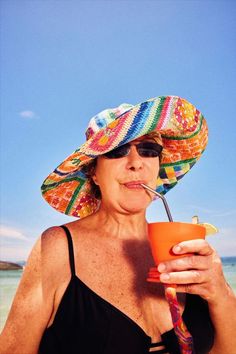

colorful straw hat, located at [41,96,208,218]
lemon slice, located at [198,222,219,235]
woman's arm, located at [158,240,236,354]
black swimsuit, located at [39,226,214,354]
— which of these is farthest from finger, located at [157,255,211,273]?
colorful straw hat, located at [41,96,208,218]

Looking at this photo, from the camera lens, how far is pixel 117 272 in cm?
246

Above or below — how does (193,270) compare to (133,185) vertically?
below

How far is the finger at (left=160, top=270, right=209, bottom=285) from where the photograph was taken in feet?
5.19

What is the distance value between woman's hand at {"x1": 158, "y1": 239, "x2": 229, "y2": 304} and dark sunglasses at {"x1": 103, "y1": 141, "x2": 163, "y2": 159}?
3.33ft

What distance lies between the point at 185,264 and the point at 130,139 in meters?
1.03

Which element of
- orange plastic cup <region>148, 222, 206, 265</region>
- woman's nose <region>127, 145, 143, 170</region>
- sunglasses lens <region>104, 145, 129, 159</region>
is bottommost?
orange plastic cup <region>148, 222, 206, 265</region>

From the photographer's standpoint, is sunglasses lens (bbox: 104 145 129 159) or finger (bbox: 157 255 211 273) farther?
sunglasses lens (bbox: 104 145 129 159)

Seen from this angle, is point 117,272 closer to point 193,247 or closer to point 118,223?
point 118,223

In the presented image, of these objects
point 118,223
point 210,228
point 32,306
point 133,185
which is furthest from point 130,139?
point 32,306

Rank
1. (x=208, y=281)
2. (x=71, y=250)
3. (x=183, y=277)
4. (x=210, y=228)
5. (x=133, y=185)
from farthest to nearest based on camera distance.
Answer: (x=133, y=185) < (x=71, y=250) < (x=210, y=228) < (x=208, y=281) < (x=183, y=277)

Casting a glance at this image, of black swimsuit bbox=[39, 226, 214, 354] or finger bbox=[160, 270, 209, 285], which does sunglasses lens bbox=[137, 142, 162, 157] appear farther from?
finger bbox=[160, 270, 209, 285]

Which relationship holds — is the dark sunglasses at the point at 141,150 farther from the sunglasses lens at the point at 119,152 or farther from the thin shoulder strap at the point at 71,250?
the thin shoulder strap at the point at 71,250

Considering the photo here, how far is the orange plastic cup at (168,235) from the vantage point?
162cm

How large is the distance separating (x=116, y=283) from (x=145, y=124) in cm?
111
